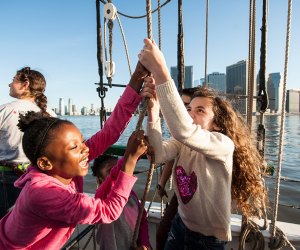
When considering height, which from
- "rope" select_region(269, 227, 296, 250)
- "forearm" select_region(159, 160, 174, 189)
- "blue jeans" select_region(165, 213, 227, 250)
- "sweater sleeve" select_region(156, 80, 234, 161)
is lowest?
"rope" select_region(269, 227, 296, 250)

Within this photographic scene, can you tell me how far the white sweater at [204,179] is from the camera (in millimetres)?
1226

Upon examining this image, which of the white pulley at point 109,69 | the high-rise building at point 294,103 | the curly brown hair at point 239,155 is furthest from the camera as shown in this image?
the high-rise building at point 294,103

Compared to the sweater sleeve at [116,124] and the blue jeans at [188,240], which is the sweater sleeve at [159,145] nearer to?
the sweater sleeve at [116,124]

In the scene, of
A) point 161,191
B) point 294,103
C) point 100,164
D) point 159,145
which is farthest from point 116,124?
point 294,103

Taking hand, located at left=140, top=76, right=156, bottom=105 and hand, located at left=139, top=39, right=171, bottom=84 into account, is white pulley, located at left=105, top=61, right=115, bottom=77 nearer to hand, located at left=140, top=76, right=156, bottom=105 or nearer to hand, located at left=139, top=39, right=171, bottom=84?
hand, located at left=140, top=76, right=156, bottom=105

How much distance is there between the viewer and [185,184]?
1438 millimetres

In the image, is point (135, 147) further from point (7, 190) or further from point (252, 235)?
point (7, 190)

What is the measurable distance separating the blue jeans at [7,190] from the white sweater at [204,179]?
1.37m

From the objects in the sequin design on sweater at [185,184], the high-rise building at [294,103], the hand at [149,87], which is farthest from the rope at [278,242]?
the high-rise building at [294,103]

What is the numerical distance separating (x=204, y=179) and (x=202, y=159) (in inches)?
4.1

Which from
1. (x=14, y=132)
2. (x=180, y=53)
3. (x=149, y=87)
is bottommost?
(x=14, y=132)

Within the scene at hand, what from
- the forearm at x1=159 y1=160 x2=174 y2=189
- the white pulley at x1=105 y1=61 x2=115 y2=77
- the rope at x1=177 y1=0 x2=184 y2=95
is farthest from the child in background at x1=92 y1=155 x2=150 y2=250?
the white pulley at x1=105 y1=61 x2=115 y2=77

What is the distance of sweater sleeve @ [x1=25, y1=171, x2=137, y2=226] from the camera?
3.28 feet

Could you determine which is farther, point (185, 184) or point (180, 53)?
point (180, 53)
